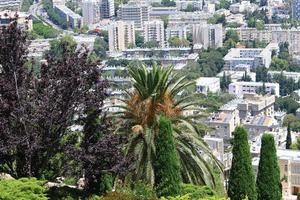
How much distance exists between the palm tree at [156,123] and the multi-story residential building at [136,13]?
48.6 metres

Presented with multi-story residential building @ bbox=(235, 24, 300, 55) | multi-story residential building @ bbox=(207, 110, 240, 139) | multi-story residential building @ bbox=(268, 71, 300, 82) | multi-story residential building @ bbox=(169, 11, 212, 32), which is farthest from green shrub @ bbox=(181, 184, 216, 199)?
multi-story residential building @ bbox=(169, 11, 212, 32)

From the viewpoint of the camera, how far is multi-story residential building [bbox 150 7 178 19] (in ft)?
193

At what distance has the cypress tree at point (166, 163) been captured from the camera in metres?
4.99

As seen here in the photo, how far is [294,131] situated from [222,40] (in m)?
20.0

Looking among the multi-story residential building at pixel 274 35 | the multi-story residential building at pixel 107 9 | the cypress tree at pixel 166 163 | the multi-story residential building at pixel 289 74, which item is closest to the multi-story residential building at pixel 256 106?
the multi-story residential building at pixel 289 74

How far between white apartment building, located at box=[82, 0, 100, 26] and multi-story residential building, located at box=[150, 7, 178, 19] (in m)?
4.42

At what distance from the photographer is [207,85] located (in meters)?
34.3

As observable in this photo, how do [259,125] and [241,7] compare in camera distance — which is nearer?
[259,125]

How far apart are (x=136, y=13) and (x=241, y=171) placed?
50.6 metres

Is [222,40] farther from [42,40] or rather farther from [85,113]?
[85,113]

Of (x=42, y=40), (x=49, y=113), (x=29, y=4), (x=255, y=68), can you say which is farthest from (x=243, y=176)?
(x=29, y=4)

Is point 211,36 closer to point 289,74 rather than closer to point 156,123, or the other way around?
point 289,74

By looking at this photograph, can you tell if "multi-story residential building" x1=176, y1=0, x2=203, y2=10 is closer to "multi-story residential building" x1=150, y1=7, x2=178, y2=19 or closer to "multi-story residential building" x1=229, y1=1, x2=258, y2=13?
"multi-story residential building" x1=150, y1=7, x2=178, y2=19

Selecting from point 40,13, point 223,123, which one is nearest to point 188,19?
point 40,13
